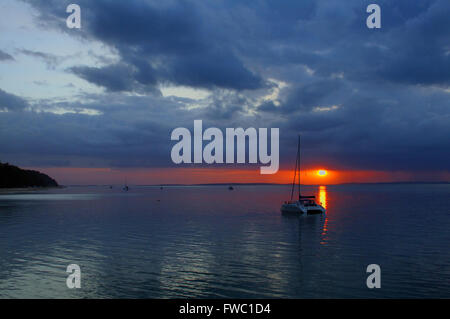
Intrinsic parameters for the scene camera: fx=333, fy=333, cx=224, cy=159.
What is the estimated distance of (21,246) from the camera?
34.5 meters

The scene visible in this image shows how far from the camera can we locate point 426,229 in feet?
158

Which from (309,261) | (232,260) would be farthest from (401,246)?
(232,260)

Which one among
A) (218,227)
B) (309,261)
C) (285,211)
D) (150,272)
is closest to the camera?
(150,272)

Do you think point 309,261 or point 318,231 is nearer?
point 309,261
